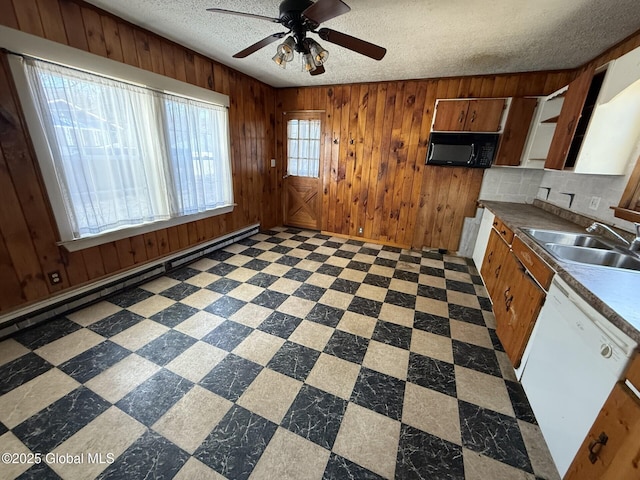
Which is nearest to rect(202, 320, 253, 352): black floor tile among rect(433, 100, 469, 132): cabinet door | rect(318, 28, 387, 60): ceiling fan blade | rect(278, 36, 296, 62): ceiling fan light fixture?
rect(278, 36, 296, 62): ceiling fan light fixture

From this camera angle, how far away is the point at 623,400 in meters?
0.81

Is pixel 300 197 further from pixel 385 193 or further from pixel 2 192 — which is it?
pixel 2 192

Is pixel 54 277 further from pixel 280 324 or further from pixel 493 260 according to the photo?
pixel 493 260

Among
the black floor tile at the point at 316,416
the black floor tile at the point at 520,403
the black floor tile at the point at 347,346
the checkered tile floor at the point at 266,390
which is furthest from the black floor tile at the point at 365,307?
the black floor tile at the point at 520,403

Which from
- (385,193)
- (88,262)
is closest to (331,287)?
(385,193)

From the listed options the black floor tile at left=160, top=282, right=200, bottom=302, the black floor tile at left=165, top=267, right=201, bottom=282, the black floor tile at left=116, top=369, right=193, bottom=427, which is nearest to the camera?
the black floor tile at left=116, top=369, right=193, bottom=427

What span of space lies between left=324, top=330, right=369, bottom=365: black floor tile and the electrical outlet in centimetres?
227

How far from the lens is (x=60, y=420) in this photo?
131cm

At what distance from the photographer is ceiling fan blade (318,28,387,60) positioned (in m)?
1.61

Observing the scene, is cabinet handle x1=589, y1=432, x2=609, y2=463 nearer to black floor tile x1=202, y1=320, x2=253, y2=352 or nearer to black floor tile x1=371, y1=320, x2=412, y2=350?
black floor tile x1=371, y1=320, x2=412, y2=350

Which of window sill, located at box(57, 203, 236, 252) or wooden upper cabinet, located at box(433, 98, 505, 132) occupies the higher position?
A: wooden upper cabinet, located at box(433, 98, 505, 132)

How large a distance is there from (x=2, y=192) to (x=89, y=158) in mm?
564

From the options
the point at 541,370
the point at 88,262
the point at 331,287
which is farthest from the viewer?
the point at 331,287

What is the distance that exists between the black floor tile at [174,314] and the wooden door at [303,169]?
2.84 m
